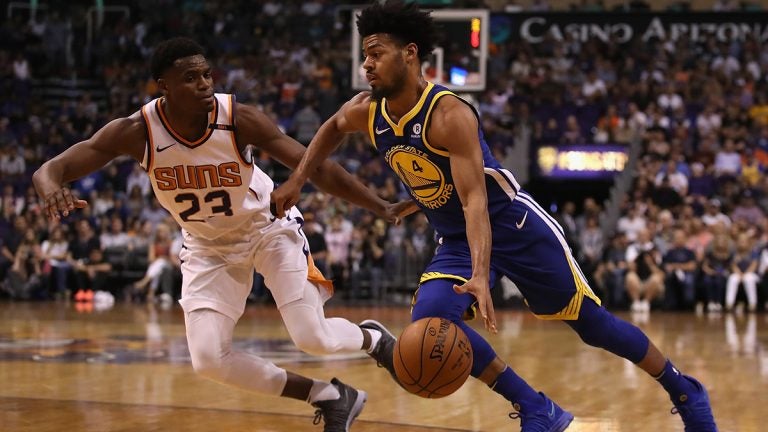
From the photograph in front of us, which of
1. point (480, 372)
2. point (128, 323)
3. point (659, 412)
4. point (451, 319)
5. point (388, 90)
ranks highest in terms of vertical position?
point (388, 90)

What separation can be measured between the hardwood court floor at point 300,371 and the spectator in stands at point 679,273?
115 inches

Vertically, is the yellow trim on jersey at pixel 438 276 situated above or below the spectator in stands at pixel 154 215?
above

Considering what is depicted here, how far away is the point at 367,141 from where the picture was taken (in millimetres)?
18781

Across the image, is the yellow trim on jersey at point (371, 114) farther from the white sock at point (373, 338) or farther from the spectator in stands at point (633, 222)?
the spectator in stands at point (633, 222)

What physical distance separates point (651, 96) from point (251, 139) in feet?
49.4

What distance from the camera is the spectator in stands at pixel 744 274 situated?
14875 mm

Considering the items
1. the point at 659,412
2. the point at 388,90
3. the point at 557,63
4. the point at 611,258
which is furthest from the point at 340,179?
the point at 557,63

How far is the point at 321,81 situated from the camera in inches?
821

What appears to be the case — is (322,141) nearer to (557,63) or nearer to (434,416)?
(434,416)

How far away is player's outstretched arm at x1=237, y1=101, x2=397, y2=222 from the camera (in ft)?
17.3

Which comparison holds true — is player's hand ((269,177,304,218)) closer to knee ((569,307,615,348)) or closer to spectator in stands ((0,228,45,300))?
knee ((569,307,615,348))

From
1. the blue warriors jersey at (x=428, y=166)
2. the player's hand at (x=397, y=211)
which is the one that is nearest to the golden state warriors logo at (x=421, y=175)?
the blue warriors jersey at (x=428, y=166)

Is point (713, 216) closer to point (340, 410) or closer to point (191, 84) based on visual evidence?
point (340, 410)

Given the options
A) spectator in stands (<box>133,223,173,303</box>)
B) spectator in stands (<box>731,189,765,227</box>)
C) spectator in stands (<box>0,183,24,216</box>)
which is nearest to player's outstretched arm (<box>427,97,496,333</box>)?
spectator in stands (<box>133,223,173,303</box>)
